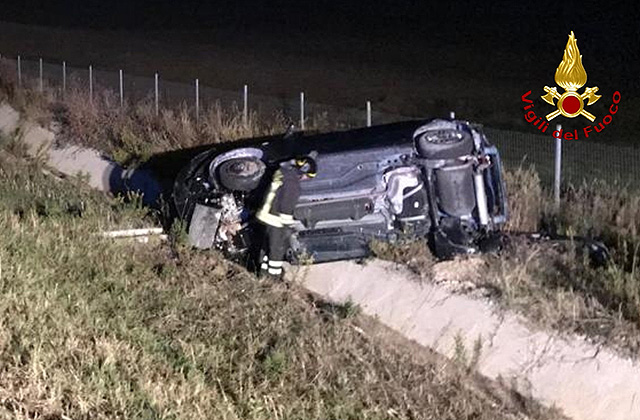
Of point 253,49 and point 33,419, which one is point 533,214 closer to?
point 33,419

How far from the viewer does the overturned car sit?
1077cm

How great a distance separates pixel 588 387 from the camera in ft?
Answer: 28.1

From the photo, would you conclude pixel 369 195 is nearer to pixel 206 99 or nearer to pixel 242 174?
pixel 242 174

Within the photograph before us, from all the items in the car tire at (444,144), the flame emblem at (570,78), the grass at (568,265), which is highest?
the flame emblem at (570,78)

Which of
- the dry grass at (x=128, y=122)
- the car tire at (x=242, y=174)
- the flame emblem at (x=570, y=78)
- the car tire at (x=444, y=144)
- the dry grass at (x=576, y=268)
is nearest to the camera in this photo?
the dry grass at (x=576, y=268)

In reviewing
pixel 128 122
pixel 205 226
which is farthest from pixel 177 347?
pixel 128 122

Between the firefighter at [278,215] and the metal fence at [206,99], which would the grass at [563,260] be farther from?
the metal fence at [206,99]

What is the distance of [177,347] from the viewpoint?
7598 millimetres

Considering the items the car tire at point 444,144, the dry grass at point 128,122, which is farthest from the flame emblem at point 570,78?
the dry grass at point 128,122

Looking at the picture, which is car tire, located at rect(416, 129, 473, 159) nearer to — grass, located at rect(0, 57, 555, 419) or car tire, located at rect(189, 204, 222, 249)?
grass, located at rect(0, 57, 555, 419)

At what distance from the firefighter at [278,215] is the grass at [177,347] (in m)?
0.28

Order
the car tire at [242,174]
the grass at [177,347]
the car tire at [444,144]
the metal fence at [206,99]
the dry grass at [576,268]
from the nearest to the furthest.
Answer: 1. the grass at [177,347]
2. the dry grass at [576,268]
3. the car tire at [444,144]
4. the car tire at [242,174]
5. the metal fence at [206,99]

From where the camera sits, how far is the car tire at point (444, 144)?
35.2ft

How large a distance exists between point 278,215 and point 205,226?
0.97 metres
